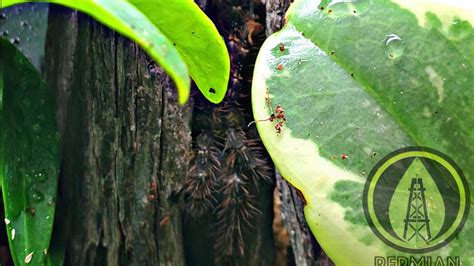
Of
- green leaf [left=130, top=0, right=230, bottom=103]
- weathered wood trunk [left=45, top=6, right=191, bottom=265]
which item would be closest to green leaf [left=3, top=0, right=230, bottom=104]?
green leaf [left=130, top=0, right=230, bottom=103]

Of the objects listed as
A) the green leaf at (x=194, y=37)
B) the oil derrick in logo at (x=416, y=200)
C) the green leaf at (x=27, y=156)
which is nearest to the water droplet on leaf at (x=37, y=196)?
the green leaf at (x=27, y=156)

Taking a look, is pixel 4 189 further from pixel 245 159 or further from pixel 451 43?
pixel 451 43

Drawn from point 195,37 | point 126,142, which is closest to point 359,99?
point 195,37

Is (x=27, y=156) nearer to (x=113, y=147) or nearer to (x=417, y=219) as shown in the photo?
(x=113, y=147)

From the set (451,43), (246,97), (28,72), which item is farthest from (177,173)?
(451,43)

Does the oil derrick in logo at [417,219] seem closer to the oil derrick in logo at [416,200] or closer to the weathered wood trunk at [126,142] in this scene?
the oil derrick in logo at [416,200]
